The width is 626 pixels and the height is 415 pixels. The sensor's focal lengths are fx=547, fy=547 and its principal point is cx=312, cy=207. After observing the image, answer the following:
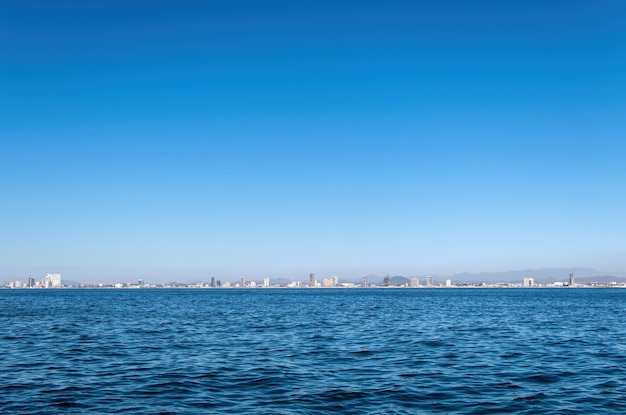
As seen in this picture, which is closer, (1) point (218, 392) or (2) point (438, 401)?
(2) point (438, 401)

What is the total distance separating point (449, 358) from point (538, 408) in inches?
457

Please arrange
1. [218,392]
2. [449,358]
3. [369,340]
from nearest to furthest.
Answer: [218,392] → [449,358] → [369,340]

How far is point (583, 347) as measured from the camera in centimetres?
3678

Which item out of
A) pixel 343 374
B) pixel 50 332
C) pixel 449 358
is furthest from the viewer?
pixel 50 332

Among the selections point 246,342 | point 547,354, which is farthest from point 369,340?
point 547,354

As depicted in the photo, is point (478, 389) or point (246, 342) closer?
point (478, 389)

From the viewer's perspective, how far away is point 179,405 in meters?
20.5

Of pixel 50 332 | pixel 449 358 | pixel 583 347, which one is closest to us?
pixel 449 358

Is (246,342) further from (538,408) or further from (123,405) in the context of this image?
(538,408)

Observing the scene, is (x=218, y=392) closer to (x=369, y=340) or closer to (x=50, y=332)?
(x=369, y=340)

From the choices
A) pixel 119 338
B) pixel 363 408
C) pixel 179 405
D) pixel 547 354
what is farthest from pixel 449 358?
pixel 119 338

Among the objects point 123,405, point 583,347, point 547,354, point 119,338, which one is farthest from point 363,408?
point 119,338

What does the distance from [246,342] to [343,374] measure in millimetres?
14018

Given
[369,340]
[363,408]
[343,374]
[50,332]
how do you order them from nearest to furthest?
1. [363,408]
2. [343,374]
3. [369,340]
4. [50,332]
